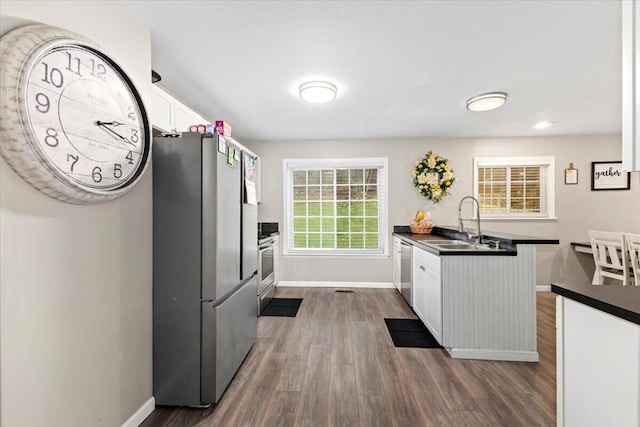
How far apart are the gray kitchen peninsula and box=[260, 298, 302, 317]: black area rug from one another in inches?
68.2

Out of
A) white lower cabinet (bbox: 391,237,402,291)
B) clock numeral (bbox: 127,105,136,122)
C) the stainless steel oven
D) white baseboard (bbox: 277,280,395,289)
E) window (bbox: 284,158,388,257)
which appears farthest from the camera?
window (bbox: 284,158,388,257)

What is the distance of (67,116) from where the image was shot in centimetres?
111

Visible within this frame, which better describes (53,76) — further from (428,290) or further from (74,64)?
(428,290)

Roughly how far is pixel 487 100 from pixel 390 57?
53.2 inches

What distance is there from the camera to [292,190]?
4660 millimetres

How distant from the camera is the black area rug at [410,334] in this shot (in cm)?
253

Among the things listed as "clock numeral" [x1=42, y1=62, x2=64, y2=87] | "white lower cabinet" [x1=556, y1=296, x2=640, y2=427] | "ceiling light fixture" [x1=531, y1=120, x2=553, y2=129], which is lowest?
"white lower cabinet" [x1=556, y1=296, x2=640, y2=427]

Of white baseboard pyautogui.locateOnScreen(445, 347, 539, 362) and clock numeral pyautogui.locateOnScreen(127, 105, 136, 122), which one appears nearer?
clock numeral pyautogui.locateOnScreen(127, 105, 136, 122)

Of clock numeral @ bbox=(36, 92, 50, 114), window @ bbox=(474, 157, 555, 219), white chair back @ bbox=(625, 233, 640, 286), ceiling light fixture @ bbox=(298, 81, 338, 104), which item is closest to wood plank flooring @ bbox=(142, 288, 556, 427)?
white chair back @ bbox=(625, 233, 640, 286)

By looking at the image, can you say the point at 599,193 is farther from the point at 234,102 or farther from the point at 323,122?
the point at 234,102

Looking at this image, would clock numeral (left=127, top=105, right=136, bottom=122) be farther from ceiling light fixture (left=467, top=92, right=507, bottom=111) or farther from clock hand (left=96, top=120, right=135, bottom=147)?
ceiling light fixture (left=467, top=92, right=507, bottom=111)

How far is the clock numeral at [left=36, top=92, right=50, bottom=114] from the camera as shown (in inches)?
39.3

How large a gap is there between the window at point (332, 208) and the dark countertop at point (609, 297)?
11.5 ft

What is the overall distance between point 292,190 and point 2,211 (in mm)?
3778
